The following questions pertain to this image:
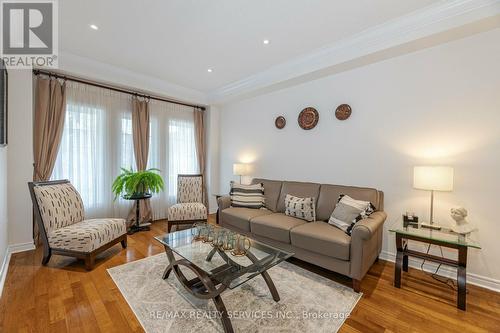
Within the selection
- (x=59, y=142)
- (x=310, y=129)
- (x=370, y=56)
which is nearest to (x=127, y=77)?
(x=59, y=142)

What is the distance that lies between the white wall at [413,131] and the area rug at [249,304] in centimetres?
135

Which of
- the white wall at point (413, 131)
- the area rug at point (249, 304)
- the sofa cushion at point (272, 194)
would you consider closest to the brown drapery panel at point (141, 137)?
the area rug at point (249, 304)

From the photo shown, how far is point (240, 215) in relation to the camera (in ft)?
10.5

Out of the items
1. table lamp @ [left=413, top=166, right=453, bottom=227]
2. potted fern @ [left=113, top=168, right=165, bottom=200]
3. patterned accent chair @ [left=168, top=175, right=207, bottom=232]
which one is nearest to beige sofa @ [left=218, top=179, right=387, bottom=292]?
patterned accent chair @ [left=168, top=175, right=207, bottom=232]

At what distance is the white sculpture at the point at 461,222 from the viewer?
220 cm

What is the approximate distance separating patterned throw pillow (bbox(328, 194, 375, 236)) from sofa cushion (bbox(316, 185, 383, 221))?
16cm

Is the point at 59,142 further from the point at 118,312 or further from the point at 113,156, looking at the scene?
the point at 118,312

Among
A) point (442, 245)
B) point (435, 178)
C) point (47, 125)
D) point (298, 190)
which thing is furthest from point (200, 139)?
point (442, 245)

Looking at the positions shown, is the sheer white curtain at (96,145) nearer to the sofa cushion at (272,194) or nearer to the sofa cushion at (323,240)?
the sofa cushion at (272,194)

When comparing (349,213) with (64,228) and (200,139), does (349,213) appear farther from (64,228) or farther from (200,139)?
(200,139)

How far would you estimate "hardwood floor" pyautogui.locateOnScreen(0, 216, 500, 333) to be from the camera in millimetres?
1666

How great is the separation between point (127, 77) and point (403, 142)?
14.1ft

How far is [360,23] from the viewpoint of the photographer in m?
2.40

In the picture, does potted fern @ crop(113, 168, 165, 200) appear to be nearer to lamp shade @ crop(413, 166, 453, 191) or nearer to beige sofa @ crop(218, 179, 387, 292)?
beige sofa @ crop(218, 179, 387, 292)
